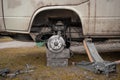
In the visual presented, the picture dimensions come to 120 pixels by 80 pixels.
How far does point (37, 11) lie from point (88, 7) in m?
0.93

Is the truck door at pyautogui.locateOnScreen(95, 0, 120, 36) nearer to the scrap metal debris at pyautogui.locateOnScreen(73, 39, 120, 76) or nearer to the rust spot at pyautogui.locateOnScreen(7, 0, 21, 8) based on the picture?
the scrap metal debris at pyautogui.locateOnScreen(73, 39, 120, 76)

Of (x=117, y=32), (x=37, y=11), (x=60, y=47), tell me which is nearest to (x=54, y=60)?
(x=60, y=47)

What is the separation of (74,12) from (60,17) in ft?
1.12

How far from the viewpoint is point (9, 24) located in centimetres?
443

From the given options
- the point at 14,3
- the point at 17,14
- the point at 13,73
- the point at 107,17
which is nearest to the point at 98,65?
the point at 107,17

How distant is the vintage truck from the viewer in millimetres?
4203

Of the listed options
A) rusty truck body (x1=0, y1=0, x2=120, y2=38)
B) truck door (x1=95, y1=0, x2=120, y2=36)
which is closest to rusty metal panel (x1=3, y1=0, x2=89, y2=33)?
rusty truck body (x1=0, y1=0, x2=120, y2=38)

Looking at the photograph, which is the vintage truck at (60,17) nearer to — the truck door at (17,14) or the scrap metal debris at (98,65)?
the truck door at (17,14)

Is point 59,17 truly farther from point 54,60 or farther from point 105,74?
point 105,74

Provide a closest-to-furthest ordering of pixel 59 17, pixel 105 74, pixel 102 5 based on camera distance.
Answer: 1. pixel 105 74
2. pixel 102 5
3. pixel 59 17

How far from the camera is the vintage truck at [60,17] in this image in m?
4.20

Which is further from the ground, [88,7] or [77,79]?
[88,7]

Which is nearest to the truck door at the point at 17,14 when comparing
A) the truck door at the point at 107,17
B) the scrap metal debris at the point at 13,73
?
the scrap metal debris at the point at 13,73

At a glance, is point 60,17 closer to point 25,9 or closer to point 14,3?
point 25,9
